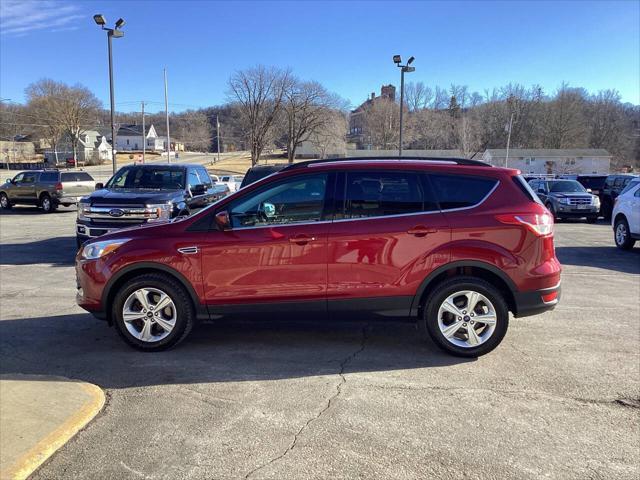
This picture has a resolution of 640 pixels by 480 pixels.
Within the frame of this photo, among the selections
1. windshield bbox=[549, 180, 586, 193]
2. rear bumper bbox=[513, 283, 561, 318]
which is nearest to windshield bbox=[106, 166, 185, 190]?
rear bumper bbox=[513, 283, 561, 318]

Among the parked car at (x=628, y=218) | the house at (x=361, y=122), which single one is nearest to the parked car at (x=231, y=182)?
the parked car at (x=628, y=218)

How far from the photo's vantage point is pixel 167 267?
4844 mm

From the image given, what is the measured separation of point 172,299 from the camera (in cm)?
491

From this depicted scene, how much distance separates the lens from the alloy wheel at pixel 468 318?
473 cm

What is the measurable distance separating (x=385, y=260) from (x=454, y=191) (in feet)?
3.14

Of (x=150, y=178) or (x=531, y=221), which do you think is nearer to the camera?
(x=531, y=221)

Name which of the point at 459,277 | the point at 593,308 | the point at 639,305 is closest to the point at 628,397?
the point at 459,277

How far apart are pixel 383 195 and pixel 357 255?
64cm

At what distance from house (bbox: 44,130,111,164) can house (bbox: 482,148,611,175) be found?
69.8m

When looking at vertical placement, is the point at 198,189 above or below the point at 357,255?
above

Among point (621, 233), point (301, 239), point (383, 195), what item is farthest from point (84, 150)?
point (383, 195)

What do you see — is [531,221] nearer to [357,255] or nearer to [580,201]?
[357,255]

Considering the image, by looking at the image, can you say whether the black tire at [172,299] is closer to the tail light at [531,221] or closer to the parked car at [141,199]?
the tail light at [531,221]

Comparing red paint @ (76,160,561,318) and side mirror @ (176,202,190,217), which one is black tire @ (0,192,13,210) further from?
red paint @ (76,160,561,318)
